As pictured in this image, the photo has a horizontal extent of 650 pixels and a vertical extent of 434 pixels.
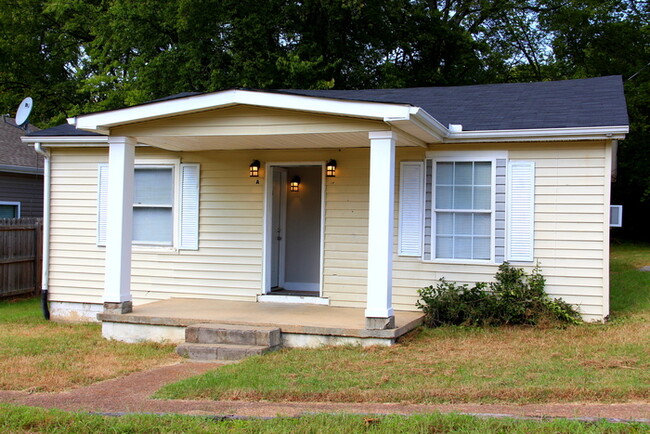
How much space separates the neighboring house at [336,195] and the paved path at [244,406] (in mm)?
2473

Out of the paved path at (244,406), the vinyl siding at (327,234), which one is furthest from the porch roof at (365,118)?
the paved path at (244,406)

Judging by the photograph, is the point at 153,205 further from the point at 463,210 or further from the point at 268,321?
the point at 463,210

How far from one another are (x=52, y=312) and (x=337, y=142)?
5510 millimetres

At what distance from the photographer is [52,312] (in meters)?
10.6

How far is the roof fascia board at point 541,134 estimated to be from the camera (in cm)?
807

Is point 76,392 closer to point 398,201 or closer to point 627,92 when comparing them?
point 398,201

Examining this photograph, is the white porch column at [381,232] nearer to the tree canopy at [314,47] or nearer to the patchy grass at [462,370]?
the patchy grass at [462,370]

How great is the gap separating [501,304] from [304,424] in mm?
4384

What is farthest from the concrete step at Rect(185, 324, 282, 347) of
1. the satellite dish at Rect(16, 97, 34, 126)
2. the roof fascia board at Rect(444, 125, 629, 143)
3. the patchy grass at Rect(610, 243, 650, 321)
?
the satellite dish at Rect(16, 97, 34, 126)

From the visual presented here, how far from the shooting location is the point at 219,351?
7.31m

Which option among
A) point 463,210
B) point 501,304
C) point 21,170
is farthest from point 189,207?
point 21,170

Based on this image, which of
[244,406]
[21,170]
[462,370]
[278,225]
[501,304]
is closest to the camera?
[244,406]

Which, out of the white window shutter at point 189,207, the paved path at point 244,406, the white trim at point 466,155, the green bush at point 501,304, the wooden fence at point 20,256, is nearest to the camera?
the paved path at point 244,406

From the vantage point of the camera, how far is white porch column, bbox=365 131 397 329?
7441 millimetres
